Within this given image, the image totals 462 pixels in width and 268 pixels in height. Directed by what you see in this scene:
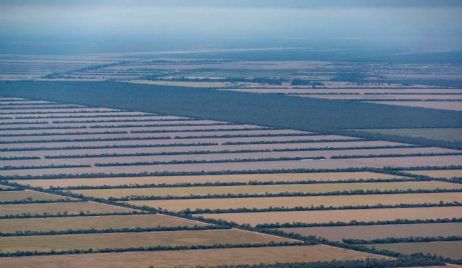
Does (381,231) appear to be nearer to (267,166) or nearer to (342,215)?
(342,215)

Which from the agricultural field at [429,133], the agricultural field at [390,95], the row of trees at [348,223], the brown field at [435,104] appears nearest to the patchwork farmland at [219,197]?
the row of trees at [348,223]

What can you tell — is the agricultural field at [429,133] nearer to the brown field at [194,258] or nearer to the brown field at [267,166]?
the brown field at [267,166]

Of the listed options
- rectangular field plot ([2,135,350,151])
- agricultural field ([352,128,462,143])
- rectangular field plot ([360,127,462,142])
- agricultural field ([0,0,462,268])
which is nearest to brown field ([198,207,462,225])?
agricultural field ([0,0,462,268])

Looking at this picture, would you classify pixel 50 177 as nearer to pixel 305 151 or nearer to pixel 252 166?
pixel 252 166

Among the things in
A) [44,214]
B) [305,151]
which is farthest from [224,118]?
[44,214]

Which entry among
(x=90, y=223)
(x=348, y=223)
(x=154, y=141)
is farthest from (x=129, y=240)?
(x=154, y=141)
